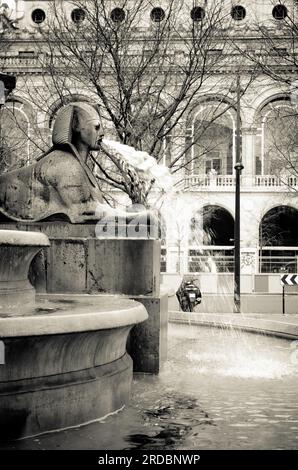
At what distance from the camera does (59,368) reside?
13.7 ft

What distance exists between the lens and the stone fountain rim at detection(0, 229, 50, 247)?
4.48 metres

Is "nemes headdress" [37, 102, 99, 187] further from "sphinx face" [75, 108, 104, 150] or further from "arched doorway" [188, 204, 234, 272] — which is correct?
"arched doorway" [188, 204, 234, 272]

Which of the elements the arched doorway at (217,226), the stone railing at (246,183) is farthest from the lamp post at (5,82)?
the arched doorway at (217,226)

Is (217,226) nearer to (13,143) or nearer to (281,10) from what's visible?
(281,10)

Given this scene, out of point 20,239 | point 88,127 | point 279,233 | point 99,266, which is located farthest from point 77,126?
point 279,233

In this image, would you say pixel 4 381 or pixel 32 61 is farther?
pixel 32 61

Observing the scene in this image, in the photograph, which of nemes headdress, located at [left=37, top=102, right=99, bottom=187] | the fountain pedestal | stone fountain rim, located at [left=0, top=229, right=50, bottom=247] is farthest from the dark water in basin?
nemes headdress, located at [left=37, top=102, right=99, bottom=187]

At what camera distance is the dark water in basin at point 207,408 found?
3.96 metres

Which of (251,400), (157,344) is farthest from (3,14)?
(251,400)

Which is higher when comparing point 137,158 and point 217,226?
point 137,158

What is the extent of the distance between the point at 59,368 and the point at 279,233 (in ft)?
112
